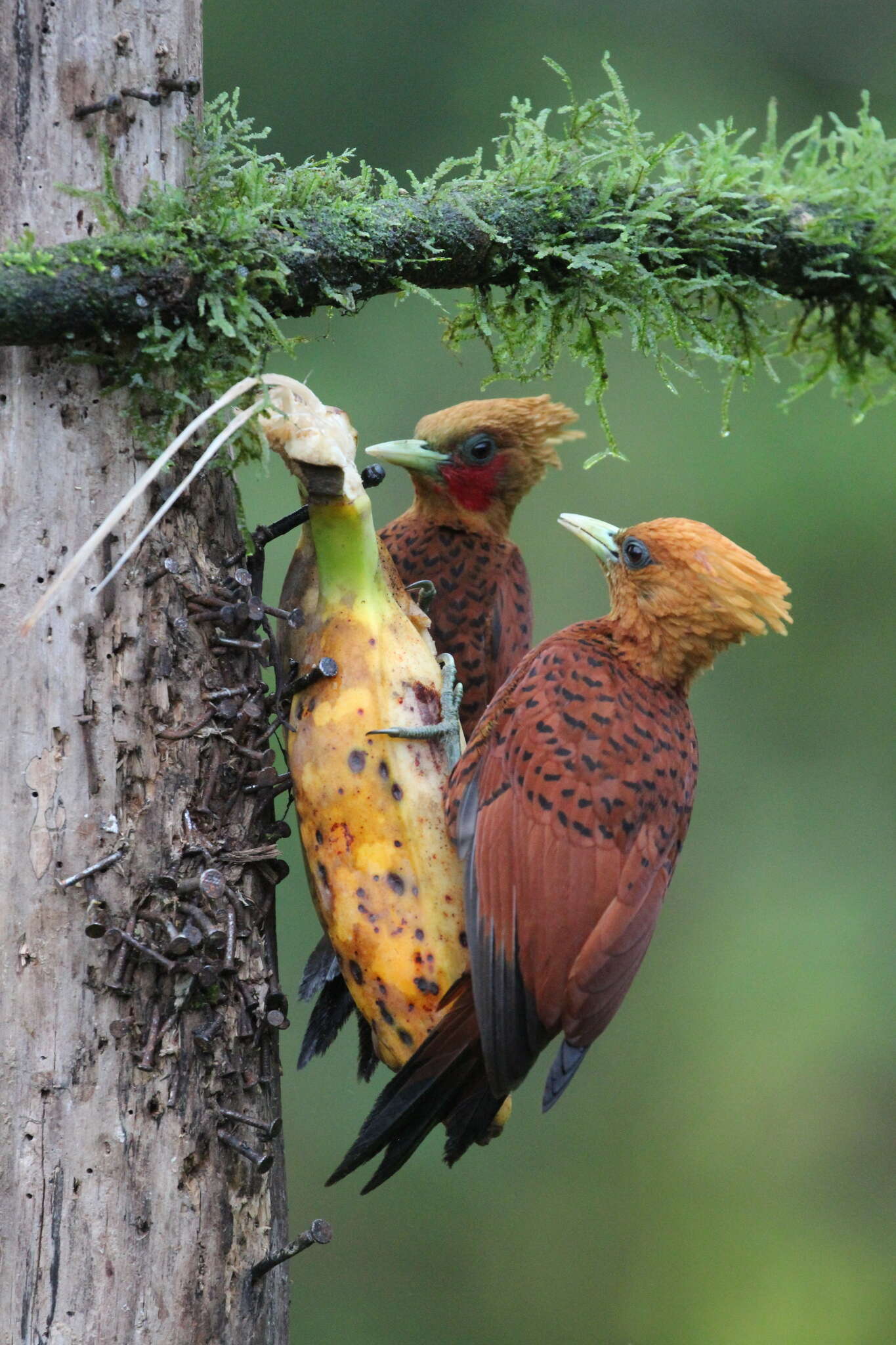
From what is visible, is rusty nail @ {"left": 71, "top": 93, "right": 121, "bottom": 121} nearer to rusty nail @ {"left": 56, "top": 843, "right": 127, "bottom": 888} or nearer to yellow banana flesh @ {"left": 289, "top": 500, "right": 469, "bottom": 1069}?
yellow banana flesh @ {"left": 289, "top": 500, "right": 469, "bottom": 1069}

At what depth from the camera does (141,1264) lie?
193 centimetres

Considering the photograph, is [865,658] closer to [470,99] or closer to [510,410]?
[470,99]

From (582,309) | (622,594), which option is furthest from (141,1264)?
(582,309)

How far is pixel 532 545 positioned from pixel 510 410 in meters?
3.06

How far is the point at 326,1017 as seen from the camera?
2346 mm

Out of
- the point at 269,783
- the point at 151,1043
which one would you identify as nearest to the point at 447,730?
the point at 269,783

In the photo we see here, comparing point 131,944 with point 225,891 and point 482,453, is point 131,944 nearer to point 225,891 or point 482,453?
point 225,891

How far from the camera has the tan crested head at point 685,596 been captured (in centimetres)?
227

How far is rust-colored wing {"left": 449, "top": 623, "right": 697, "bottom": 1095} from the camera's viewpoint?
208cm

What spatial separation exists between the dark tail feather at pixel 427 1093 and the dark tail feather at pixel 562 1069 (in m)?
0.08

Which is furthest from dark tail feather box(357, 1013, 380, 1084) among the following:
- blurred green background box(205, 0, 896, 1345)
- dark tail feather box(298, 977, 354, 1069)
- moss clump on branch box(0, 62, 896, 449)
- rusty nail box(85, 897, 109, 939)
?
blurred green background box(205, 0, 896, 1345)

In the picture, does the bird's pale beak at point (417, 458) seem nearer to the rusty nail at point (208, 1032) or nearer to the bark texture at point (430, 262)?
the bark texture at point (430, 262)

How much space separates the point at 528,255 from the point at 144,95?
2.27 feet

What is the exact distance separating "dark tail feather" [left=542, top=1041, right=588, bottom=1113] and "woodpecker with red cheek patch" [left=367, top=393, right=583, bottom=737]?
738 millimetres
